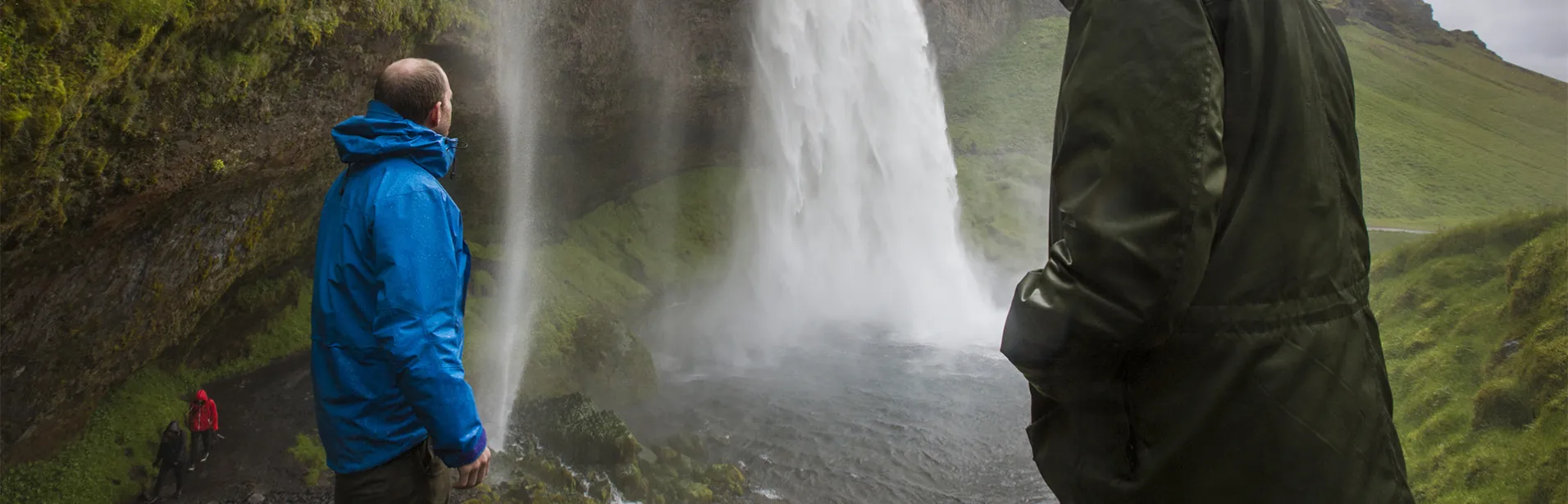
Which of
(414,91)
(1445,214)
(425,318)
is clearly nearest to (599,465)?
(414,91)

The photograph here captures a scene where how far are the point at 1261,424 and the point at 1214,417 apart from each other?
0.32ft

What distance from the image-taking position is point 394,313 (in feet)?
9.17

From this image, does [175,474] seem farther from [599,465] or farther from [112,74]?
[112,74]

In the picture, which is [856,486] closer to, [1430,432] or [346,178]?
[1430,432]

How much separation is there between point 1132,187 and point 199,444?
10769mm

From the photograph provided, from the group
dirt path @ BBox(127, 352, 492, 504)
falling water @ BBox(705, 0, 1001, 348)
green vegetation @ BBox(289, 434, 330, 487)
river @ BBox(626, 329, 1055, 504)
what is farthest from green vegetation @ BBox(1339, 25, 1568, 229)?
dirt path @ BBox(127, 352, 492, 504)

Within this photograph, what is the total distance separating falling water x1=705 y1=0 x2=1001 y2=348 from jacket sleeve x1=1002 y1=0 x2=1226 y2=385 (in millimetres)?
18714

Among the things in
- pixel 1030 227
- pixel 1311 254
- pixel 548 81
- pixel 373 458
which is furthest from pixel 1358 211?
pixel 1030 227

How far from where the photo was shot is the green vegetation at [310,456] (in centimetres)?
980

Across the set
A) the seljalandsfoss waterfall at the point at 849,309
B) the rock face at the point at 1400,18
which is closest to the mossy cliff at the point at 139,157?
the seljalandsfoss waterfall at the point at 849,309

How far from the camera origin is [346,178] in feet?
10.4

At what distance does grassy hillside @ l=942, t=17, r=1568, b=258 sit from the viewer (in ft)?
90.0

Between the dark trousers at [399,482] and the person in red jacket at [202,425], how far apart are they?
8.00 meters

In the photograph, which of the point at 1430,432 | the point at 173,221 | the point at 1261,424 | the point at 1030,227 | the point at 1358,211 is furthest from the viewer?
the point at 1030,227
